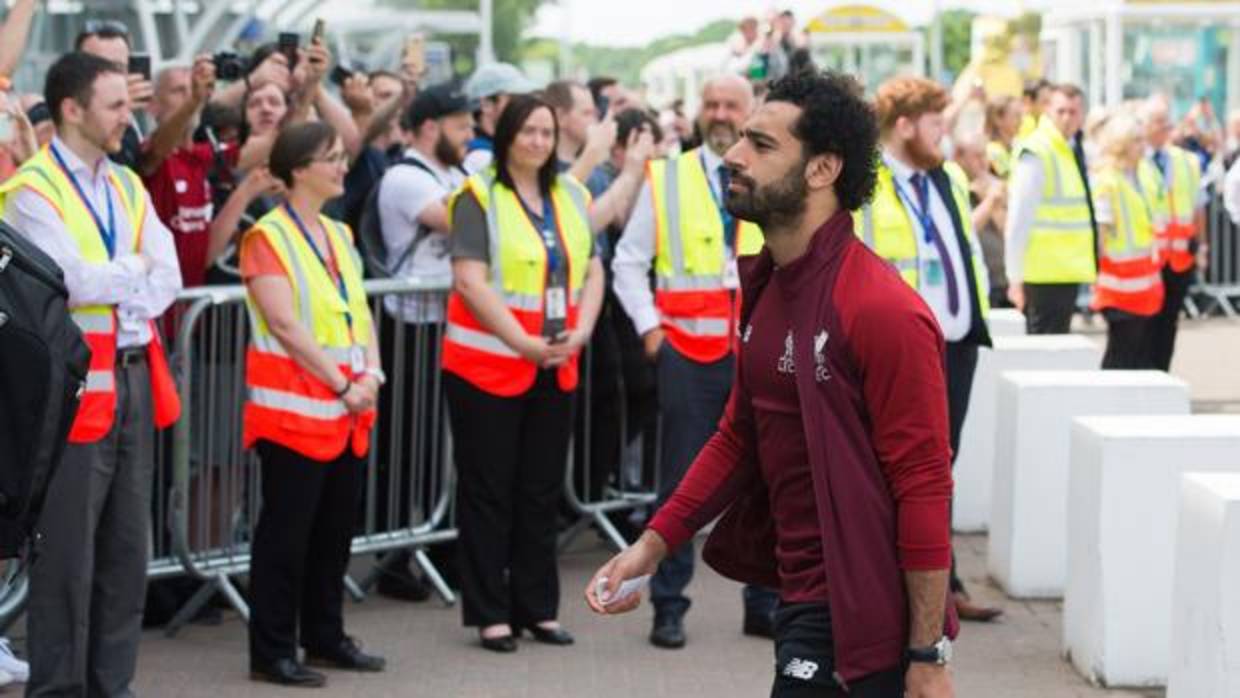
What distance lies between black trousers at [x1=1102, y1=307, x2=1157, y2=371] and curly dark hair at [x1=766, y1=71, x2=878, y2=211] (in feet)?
30.1

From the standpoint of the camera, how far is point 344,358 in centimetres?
838

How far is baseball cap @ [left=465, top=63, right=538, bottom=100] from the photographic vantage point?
34.7 ft

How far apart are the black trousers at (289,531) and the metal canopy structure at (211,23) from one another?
349 inches

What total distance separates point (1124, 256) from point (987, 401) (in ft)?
8.23

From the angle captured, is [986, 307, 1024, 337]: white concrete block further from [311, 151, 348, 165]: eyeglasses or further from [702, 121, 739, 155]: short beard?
[311, 151, 348, 165]: eyeglasses

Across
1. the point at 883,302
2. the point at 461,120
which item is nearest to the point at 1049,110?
the point at 461,120

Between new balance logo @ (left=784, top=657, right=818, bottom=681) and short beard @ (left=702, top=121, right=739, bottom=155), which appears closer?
new balance logo @ (left=784, top=657, right=818, bottom=681)

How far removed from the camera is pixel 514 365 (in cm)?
894

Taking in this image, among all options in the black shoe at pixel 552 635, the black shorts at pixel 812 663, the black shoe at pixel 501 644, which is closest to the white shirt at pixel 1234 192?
the black shoe at pixel 552 635

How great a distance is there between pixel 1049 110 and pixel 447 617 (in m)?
5.15

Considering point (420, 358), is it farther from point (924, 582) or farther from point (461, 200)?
point (924, 582)

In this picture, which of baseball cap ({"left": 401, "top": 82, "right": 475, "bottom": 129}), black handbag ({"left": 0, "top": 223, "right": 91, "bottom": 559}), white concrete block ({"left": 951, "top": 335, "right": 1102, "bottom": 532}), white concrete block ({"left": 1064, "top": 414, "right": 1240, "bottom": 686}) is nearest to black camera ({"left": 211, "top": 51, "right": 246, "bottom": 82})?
baseball cap ({"left": 401, "top": 82, "right": 475, "bottom": 129})

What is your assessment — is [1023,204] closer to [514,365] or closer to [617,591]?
[514,365]

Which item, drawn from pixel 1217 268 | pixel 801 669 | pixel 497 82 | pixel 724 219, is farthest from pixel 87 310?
pixel 1217 268
